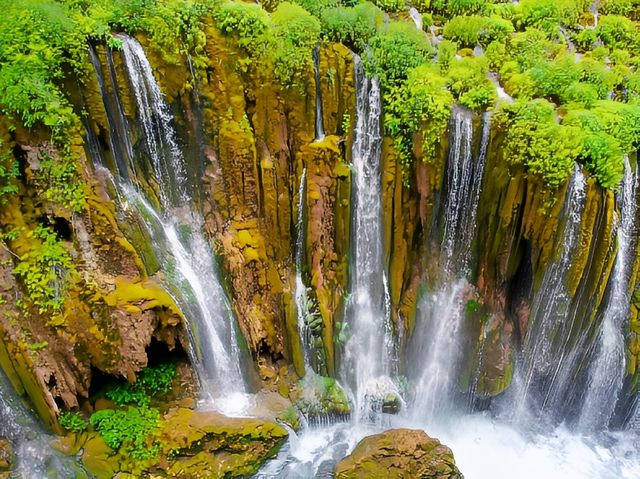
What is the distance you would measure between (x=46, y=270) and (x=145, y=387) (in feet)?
8.18

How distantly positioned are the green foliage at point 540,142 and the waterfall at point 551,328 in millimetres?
290

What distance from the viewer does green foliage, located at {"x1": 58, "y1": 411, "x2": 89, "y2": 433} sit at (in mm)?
7293

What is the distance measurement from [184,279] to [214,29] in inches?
170

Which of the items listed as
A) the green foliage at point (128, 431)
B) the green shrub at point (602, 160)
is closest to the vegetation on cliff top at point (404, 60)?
the green shrub at point (602, 160)

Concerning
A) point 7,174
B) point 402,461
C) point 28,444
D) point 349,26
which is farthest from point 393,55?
point 28,444

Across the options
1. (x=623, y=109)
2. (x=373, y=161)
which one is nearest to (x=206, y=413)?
(x=373, y=161)

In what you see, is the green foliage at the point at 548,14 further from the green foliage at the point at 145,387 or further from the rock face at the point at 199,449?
the green foliage at the point at 145,387

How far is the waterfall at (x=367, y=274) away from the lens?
8750mm

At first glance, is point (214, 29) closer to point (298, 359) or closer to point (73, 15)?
point (73, 15)

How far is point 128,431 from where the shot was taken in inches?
295

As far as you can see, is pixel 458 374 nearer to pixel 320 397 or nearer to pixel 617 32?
pixel 320 397

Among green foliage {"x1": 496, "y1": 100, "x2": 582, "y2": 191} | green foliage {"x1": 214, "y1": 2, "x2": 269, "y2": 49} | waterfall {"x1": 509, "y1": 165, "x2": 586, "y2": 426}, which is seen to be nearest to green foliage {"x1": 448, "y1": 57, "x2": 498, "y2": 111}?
green foliage {"x1": 496, "y1": 100, "x2": 582, "y2": 191}

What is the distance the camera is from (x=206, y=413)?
7.93m

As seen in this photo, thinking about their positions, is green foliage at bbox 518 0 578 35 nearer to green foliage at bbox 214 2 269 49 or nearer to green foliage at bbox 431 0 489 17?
green foliage at bbox 431 0 489 17
